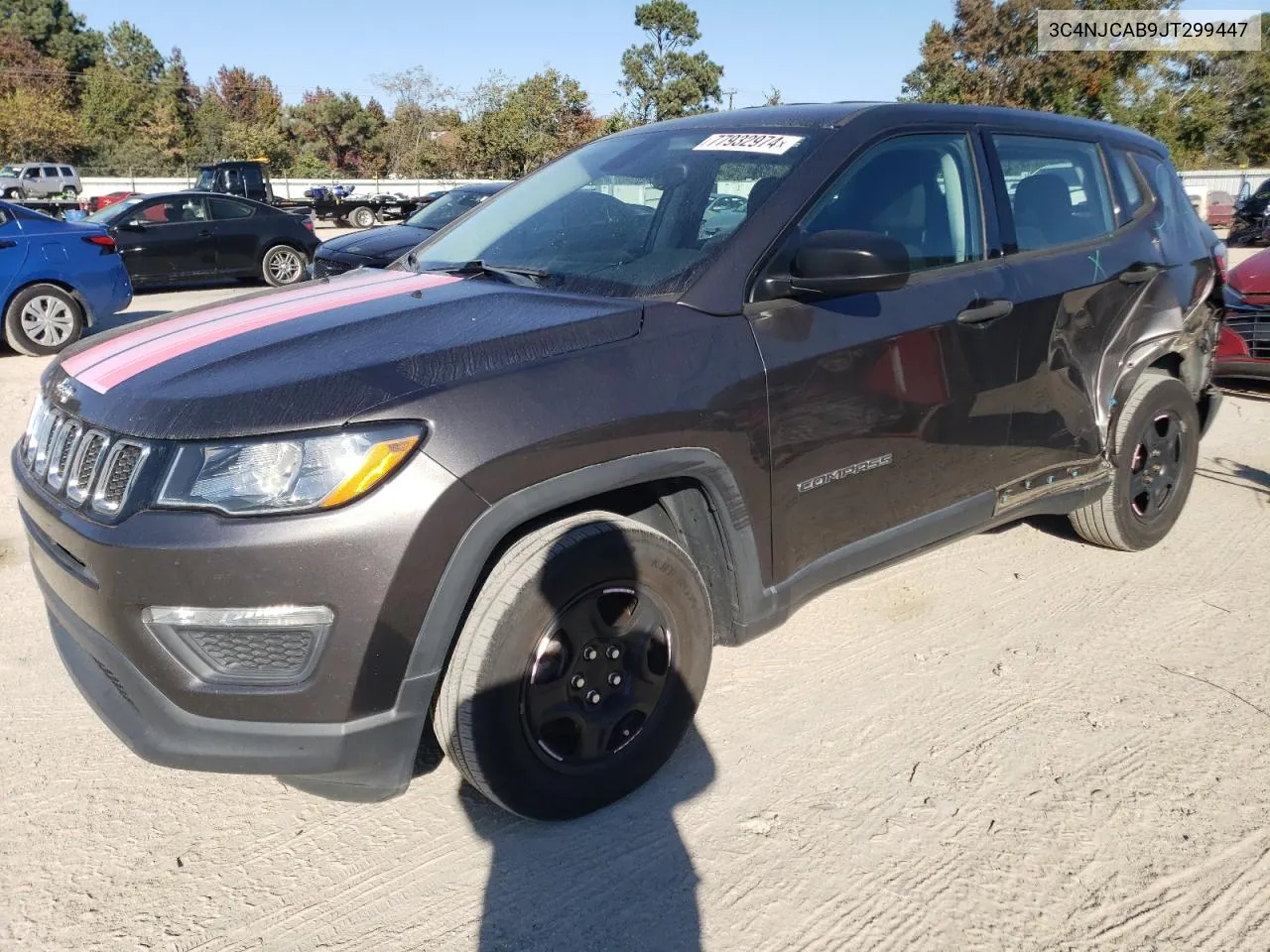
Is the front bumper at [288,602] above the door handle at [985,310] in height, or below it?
below

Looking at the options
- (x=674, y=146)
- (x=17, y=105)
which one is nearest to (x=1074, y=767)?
(x=674, y=146)

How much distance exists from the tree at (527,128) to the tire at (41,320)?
3690 cm

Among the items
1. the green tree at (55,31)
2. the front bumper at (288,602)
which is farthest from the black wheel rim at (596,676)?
the green tree at (55,31)

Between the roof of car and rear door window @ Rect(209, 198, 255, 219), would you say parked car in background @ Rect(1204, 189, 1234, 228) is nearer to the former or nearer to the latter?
rear door window @ Rect(209, 198, 255, 219)

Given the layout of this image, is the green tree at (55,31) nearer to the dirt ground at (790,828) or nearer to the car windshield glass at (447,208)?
the car windshield glass at (447,208)

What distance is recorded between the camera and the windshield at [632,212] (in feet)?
9.18

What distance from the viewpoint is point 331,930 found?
7.29ft

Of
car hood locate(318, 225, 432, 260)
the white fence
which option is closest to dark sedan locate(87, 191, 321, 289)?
car hood locate(318, 225, 432, 260)

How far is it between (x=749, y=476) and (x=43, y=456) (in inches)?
70.8

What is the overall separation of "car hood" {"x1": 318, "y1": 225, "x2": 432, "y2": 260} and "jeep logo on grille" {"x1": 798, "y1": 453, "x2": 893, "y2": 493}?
22.0 feet

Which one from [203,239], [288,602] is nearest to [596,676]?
[288,602]

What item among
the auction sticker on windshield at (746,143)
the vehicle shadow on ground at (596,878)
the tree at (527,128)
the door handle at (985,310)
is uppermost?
the tree at (527,128)

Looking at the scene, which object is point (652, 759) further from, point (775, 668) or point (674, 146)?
point (674, 146)

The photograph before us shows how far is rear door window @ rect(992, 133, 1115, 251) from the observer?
11.5 feet
